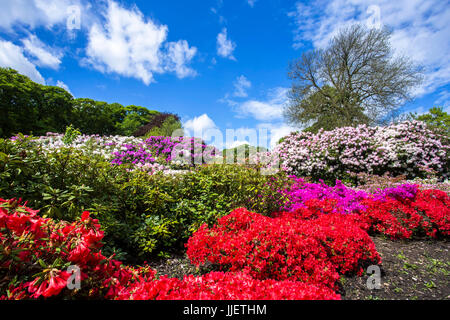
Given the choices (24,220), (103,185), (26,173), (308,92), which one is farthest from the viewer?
(308,92)

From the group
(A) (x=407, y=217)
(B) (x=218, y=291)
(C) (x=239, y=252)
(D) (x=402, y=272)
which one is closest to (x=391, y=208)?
(A) (x=407, y=217)

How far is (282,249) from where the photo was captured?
2379 mm

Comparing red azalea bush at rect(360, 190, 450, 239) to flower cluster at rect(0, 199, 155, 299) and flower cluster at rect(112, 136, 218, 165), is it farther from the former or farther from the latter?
flower cluster at rect(112, 136, 218, 165)

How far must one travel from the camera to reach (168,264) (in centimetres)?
298

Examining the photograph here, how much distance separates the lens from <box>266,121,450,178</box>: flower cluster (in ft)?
30.2

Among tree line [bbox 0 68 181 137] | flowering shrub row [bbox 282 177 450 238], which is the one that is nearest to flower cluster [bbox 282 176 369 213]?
flowering shrub row [bbox 282 177 450 238]

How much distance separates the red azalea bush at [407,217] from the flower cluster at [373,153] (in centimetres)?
494

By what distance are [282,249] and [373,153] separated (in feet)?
30.1

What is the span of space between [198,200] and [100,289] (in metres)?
2.49

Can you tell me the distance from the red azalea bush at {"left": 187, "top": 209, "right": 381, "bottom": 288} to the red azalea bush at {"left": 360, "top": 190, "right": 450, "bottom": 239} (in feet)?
5.53

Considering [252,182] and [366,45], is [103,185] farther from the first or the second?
[366,45]

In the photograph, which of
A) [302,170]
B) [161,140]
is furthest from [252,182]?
[161,140]

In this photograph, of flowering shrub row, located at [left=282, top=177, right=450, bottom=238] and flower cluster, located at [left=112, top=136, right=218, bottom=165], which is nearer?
flowering shrub row, located at [left=282, top=177, right=450, bottom=238]

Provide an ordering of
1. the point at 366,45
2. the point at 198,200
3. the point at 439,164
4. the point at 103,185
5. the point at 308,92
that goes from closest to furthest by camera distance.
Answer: the point at 103,185 < the point at 198,200 < the point at 439,164 < the point at 366,45 < the point at 308,92
